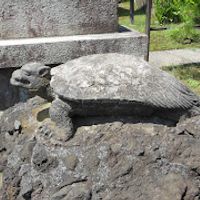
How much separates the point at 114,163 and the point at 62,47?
4.16 feet

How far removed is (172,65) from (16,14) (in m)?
3.41

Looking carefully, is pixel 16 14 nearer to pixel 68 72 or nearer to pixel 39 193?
pixel 68 72

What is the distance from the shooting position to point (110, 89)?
8.00ft

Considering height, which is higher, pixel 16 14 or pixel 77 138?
pixel 16 14

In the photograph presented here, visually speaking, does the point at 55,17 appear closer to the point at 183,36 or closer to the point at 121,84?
the point at 121,84

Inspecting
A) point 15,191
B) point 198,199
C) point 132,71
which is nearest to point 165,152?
point 198,199

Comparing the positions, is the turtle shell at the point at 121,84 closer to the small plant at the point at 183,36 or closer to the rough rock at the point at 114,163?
the rough rock at the point at 114,163

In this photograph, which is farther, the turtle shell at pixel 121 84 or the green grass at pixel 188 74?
the green grass at pixel 188 74

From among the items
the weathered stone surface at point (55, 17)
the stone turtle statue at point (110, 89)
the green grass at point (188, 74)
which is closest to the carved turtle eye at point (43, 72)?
the stone turtle statue at point (110, 89)

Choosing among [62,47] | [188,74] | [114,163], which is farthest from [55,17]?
[188,74]

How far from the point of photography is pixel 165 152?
8.20 feet

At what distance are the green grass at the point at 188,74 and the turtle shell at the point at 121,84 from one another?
2669mm

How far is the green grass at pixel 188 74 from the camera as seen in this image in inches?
208

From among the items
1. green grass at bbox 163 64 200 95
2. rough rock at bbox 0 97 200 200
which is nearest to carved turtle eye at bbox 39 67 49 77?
rough rock at bbox 0 97 200 200
